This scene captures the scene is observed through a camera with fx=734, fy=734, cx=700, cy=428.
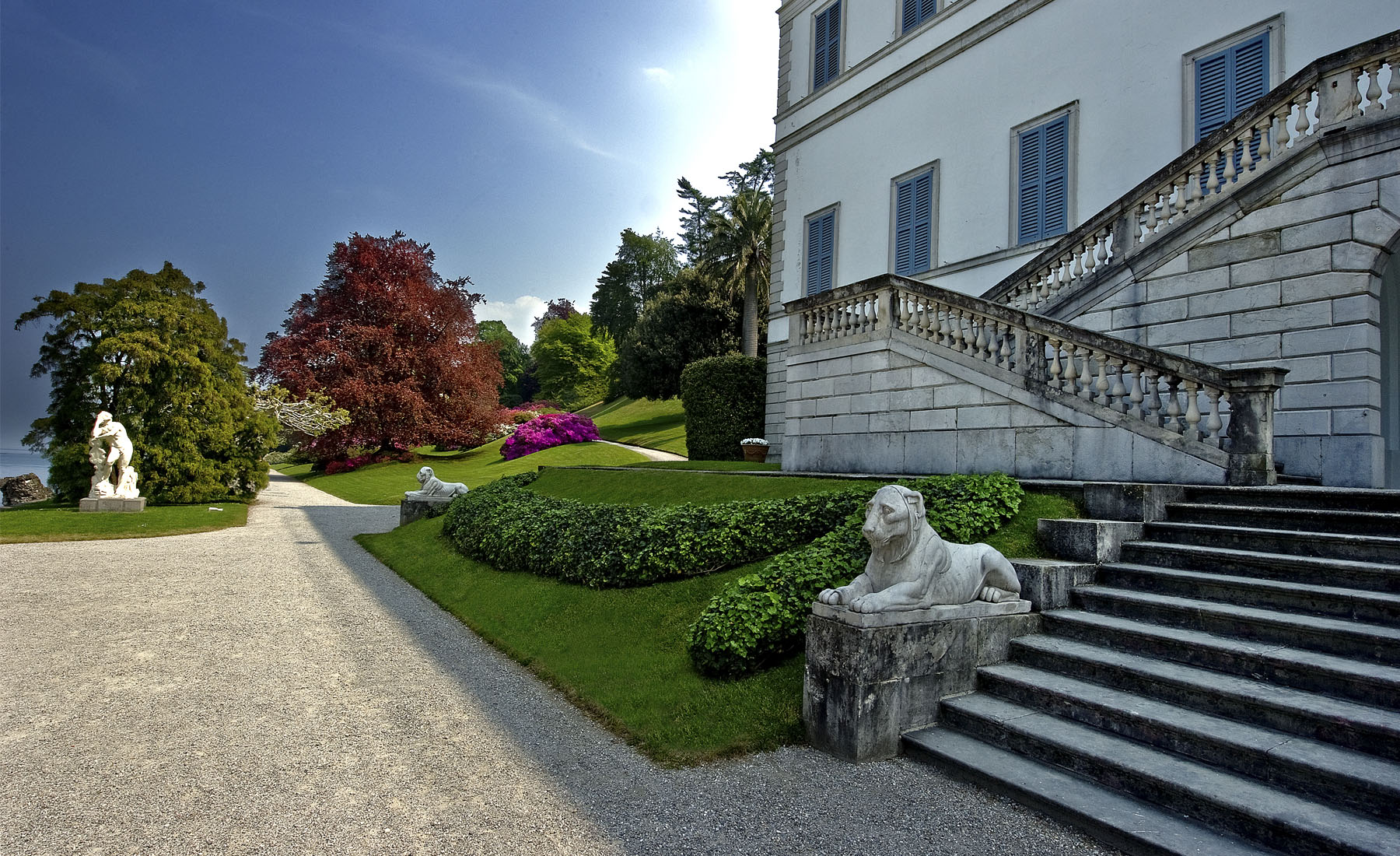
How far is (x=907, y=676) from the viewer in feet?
15.8

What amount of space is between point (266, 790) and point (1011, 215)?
1467cm

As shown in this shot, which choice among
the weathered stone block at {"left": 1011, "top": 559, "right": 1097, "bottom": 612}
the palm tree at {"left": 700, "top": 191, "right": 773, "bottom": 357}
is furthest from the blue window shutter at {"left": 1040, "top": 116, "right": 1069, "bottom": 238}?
the palm tree at {"left": 700, "top": 191, "right": 773, "bottom": 357}

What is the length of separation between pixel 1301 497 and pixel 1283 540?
104 cm

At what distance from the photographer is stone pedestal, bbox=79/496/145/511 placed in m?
20.3

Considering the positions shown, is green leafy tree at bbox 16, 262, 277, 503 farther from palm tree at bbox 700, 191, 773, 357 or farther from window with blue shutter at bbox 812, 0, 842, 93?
palm tree at bbox 700, 191, 773, 357

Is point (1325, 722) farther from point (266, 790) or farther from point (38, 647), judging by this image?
point (38, 647)

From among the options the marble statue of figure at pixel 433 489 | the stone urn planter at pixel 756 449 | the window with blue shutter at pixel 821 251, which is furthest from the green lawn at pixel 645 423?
the marble statue of figure at pixel 433 489

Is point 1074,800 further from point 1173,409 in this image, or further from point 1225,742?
point 1173,409

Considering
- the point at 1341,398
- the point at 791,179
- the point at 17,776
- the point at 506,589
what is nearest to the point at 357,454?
the point at 791,179

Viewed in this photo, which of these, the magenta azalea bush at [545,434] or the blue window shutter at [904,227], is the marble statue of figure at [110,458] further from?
Result: the blue window shutter at [904,227]

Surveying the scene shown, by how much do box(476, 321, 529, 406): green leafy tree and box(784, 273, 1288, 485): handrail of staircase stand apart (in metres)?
69.4

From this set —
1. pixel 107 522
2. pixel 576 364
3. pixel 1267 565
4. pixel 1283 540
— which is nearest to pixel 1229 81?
pixel 1283 540

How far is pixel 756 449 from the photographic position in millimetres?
20797

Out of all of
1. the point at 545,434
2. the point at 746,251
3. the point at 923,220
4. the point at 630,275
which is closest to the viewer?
the point at 923,220
